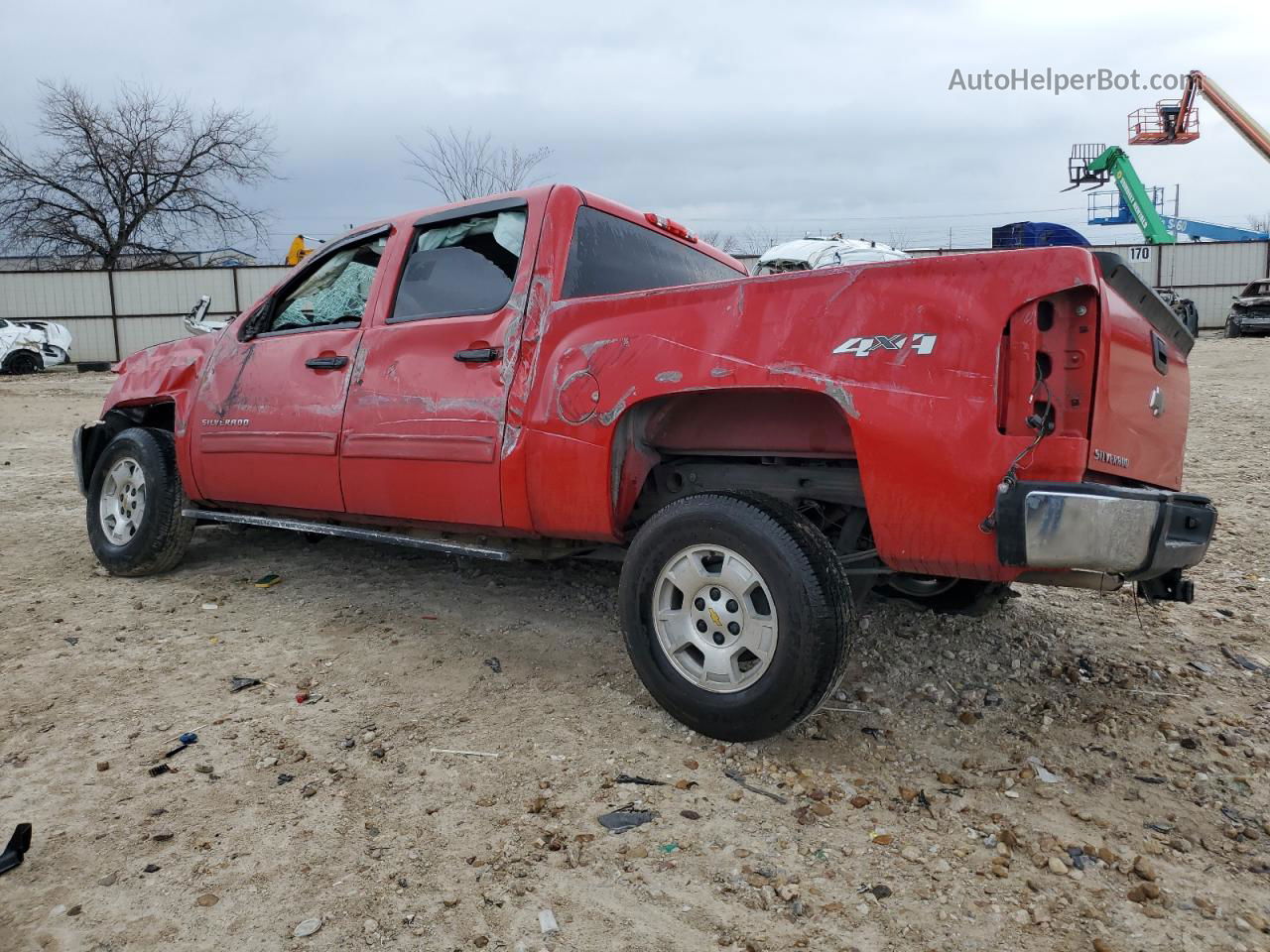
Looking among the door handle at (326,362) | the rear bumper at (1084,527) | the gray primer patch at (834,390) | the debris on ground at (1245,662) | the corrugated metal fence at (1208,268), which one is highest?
the corrugated metal fence at (1208,268)

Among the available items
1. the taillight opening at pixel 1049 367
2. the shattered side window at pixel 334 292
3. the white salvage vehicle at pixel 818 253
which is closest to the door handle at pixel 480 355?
the shattered side window at pixel 334 292

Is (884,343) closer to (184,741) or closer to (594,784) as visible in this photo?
(594,784)

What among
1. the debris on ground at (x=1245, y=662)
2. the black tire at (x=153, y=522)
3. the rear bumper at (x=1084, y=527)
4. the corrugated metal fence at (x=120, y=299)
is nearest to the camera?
the rear bumper at (x=1084, y=527)

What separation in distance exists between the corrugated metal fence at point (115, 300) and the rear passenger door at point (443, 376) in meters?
21.4

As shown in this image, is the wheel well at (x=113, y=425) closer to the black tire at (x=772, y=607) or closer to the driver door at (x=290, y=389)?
the driver door at (x=290, y=389)

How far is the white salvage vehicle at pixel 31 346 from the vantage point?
Result: 62.3ft

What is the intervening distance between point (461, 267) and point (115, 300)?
23.6 m

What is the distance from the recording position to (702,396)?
9.87 ft

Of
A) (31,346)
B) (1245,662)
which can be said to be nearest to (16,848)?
(1245,662)

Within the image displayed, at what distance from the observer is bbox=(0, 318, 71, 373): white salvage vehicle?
62.3 ft

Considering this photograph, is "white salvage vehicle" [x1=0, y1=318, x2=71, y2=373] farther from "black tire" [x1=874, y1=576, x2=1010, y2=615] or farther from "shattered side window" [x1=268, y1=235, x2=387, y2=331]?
"black tire" [x1=874, y1=576, x2=1010, y2=615]

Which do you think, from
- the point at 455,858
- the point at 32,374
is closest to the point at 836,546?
the point at 455,858

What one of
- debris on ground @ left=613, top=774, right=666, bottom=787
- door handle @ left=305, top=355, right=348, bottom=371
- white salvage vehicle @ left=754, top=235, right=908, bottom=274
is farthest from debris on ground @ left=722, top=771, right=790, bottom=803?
white salvage vehicle @ left=754, top=235, right=908, bottom=274

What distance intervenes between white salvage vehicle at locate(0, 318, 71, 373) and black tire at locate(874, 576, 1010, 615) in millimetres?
21413
